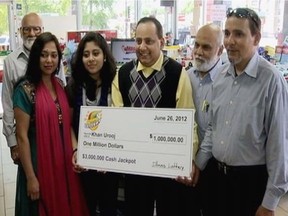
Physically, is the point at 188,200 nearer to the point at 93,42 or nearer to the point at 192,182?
the point at 192,182

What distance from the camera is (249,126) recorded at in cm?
157

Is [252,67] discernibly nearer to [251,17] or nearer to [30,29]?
[251,17]

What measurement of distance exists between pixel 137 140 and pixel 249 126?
1.93 feet

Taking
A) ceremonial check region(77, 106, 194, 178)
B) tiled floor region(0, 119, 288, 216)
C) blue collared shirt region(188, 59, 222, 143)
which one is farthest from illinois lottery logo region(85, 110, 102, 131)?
tiled floor region(0, 119, 288, 216)

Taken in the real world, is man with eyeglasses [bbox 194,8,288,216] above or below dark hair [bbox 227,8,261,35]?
below

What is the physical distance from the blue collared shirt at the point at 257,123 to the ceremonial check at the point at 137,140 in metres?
0.18

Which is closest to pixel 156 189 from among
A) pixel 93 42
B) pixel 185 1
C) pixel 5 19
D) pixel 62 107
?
pixel 62 107

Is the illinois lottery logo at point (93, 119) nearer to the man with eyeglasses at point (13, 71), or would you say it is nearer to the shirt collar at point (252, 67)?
the man with eyeglasses at point (13, 71)

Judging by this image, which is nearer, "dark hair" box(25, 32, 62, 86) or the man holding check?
the man holding check

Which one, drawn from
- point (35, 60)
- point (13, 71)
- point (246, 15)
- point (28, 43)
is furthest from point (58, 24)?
point (246, 15)

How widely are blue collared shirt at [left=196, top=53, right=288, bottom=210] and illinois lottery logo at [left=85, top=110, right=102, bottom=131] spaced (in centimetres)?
64

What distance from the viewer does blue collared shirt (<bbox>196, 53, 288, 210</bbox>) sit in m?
1.53

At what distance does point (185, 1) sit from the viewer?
884 centimetres

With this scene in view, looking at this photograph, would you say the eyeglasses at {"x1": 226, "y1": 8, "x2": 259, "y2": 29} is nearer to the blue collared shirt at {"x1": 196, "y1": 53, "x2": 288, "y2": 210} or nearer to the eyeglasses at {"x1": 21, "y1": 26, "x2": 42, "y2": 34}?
the blue collared shirt at {"x1": 196, "y1": 53, "x2": 288, "y2": 210}
